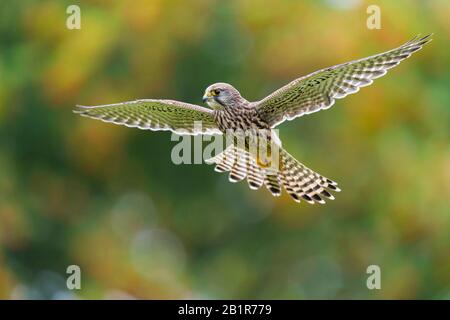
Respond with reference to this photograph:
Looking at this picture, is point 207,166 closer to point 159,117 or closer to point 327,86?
point 159,117

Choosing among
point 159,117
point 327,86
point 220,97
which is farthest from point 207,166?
point 327,86

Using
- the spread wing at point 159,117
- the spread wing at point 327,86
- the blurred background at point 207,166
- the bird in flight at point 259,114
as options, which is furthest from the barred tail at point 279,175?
the blurred background at point 207,166

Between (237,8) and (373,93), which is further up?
(237,8)

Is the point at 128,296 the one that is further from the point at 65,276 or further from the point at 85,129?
the point at 85,129

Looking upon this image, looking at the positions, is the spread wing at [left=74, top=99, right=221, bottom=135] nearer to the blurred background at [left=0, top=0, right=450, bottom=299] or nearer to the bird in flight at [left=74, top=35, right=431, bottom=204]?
the bird in flight at [left=74, top=35, right=431, bottom=204]

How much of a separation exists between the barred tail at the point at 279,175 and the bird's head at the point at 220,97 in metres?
0.30

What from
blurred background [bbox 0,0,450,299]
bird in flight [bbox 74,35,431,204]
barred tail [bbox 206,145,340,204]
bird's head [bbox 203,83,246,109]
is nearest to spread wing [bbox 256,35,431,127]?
bird in flight [bbox 74,35,431,204]

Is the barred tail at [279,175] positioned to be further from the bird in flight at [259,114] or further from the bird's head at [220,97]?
the bird's head at [220,97]

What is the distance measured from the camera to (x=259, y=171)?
6.14m

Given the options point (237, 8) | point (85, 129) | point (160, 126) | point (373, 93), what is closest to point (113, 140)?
point (85, 129)

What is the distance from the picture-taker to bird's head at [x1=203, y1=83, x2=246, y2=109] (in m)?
5.96

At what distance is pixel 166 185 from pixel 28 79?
1.87 metres

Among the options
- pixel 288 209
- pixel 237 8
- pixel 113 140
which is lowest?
pixel 288 209

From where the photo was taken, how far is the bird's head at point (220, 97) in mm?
5957
